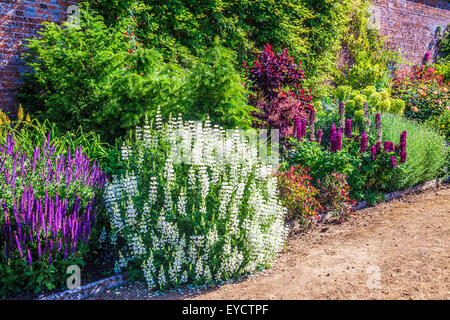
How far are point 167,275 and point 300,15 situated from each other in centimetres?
775

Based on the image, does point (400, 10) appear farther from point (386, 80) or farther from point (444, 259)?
point (444, 259)

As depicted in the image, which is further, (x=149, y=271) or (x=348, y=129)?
(x=348, y=129)

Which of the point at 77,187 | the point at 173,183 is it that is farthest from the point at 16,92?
the point at 173,183

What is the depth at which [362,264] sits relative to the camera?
3.94 meters

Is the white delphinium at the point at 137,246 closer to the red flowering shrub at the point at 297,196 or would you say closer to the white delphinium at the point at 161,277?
the white delphinium at the point at 161,277

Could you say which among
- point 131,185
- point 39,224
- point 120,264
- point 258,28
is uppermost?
point 258,28

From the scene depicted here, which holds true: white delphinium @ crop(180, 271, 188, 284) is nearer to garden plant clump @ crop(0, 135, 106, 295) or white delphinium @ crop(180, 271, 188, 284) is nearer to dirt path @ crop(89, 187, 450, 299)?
dirt path @ crop(89, 187, 450, 299)

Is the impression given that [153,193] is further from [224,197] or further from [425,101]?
[425,101]

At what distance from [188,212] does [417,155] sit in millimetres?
4685

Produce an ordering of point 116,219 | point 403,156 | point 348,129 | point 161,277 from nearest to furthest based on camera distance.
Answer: point 161,277
point 116,219
point 403,156
point 348,129

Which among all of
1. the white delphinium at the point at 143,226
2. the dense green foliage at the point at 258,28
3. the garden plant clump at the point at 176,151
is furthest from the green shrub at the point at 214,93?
Answer: the dense green foliage at the point at 258,28

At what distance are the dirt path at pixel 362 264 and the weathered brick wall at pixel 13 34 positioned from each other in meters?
4.13

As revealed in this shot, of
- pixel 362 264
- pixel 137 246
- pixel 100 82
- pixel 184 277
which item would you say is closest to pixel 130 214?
pixel 137 246

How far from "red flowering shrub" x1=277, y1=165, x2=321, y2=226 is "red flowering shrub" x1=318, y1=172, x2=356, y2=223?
31cm
